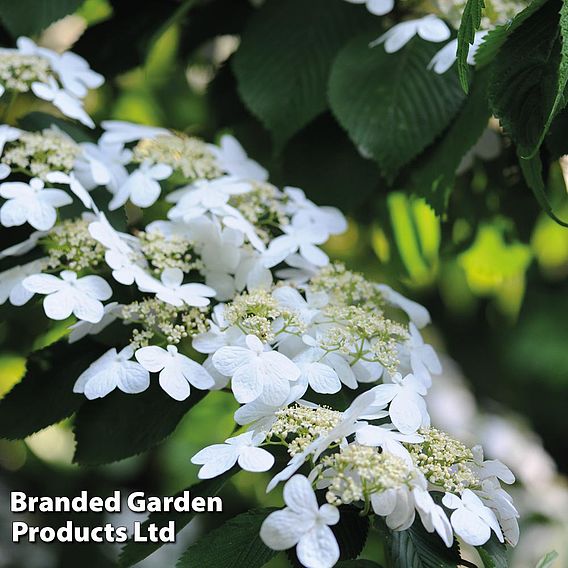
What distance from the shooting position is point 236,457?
394mm

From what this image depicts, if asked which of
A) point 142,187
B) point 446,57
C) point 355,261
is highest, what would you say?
point 446,57

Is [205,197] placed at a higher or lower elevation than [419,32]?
lower

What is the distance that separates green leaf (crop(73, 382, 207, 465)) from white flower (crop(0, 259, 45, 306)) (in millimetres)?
83

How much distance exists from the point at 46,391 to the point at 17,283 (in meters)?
0.07

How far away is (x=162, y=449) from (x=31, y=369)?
0.59m

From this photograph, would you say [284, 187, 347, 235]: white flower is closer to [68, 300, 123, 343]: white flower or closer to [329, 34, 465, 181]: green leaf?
[329, 34, 465, 181]: green leaf

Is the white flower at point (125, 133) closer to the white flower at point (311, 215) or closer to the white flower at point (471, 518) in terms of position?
the white flower at point (311, 215)

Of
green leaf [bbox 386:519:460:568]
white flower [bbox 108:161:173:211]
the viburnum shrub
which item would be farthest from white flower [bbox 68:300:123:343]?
green leaf [bbox 386:519:460:568]

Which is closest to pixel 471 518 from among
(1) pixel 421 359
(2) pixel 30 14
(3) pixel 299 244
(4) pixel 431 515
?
(4) pixel 431 515

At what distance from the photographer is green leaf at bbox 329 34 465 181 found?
→ 595mm

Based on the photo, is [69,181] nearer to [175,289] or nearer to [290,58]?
[175,289]

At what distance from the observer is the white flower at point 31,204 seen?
1.68ft

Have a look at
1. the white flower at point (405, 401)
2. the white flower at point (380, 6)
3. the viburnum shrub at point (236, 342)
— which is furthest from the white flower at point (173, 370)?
the white flower at point (380, 6)

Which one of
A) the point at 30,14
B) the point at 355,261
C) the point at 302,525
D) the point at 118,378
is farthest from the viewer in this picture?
the point at 355,261
